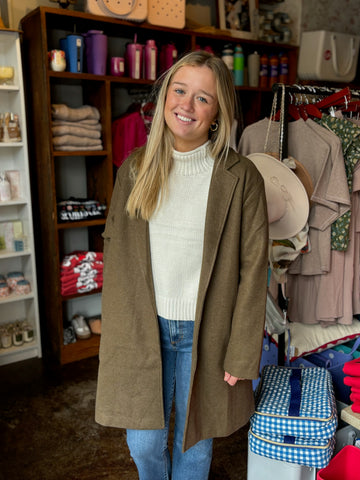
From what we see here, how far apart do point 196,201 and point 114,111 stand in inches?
83.1

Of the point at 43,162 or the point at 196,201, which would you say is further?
the point at 43,162

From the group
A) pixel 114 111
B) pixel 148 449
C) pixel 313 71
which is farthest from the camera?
pixel 313 71

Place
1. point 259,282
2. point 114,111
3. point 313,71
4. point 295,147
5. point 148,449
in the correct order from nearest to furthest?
1. point 259,282
2. point 148,449
3. point 295,147
4. point 114,111
5. point 313,71

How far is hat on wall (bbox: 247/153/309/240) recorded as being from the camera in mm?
1969

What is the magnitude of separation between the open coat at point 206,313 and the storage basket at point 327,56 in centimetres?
252

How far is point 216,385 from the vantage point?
1.50 meters

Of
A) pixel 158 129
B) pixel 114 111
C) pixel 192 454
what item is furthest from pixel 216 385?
pixel 114 111

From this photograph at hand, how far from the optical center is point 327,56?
3627 mm

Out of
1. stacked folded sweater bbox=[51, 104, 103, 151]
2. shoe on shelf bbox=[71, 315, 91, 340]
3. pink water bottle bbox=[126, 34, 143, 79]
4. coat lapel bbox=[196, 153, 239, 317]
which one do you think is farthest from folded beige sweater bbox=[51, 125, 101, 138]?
coat lapel bbox=[196, 153, 239, 317]

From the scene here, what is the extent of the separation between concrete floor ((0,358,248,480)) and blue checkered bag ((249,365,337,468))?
527 mm

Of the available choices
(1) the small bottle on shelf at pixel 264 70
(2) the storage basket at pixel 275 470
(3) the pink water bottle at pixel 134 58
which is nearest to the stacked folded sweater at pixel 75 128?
(3) the pink water bottle at pixel 134 58

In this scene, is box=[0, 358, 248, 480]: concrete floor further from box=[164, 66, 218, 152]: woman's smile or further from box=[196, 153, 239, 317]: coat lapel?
box=[164, 66, 218, 152]: woman's smile

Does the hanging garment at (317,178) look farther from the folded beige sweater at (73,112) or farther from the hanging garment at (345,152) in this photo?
the folded beige sweater at (73,112)

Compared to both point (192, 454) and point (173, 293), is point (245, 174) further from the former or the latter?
point (192, 454)
